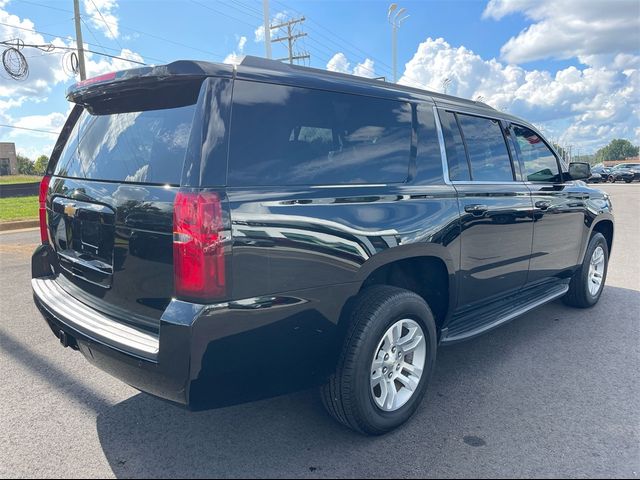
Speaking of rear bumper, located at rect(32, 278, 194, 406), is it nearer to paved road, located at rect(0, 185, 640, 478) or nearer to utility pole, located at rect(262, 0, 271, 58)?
paved road, located at rect(0, 185, 640, 478)

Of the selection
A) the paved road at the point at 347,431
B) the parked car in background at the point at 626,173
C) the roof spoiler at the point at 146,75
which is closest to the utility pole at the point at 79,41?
the paved road at the point at 347,431

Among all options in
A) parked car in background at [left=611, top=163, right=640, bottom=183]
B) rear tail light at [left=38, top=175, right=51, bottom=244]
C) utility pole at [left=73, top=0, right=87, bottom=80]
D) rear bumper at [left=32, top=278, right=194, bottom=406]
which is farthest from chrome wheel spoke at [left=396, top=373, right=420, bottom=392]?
parked car in background at [left=611, top=163, right=640, bottom=183]

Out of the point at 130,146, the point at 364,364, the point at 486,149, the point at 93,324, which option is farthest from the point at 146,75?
the point at 486,149

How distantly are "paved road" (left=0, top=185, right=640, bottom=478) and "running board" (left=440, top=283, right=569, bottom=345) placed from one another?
0.36 meters

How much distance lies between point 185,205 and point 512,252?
268cm

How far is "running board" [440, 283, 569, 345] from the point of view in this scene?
3.31 metres

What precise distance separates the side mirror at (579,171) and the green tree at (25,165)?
268ft

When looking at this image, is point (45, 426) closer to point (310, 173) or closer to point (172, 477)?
point (172, 477)

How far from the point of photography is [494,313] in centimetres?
372

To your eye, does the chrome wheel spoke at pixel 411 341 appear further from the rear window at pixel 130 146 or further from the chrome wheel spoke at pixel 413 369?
the rear window at pixel 130 146

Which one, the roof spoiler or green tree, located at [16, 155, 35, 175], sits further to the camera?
green tree, located at [16, 155, 35, 175]

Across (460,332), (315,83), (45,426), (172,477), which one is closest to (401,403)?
(460,332)

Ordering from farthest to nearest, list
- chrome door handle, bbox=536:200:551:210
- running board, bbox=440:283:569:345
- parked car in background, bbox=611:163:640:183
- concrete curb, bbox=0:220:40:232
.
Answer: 1. parked car in background, bbox=611:163:640:183
2. concrete curb, bbox=0:220:40:232
3. chrome door handle, bbox=536:200:551:210
4. running board, bbox=440:283:569:345

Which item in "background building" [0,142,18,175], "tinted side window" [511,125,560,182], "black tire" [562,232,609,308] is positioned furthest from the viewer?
"background building" [0,142,18,175]
